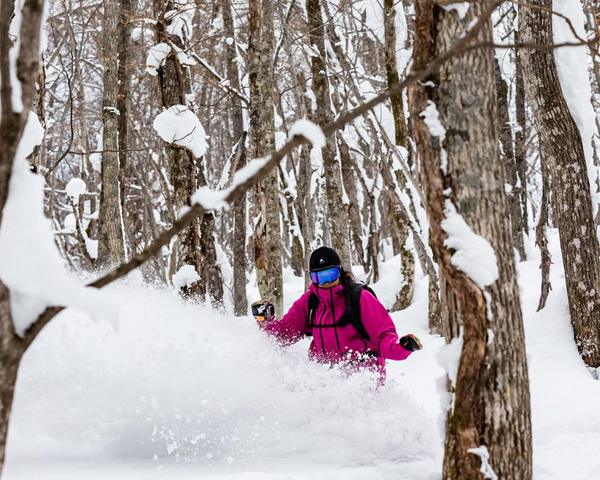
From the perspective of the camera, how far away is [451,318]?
8.27ft

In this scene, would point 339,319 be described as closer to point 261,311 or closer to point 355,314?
point 355,314

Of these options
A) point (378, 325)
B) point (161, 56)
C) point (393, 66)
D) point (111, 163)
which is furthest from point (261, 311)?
point (111, 163)

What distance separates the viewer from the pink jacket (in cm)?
442

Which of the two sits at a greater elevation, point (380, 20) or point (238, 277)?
point (380, 20)

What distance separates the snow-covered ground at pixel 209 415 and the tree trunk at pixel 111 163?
422 centimetres

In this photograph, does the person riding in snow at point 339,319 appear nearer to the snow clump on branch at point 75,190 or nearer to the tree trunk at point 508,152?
the tree trunk at point 508,152

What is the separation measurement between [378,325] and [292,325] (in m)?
0.85

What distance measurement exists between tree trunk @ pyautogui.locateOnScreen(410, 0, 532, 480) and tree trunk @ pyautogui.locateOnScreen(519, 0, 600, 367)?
137 inches

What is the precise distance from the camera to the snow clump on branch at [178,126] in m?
5.82

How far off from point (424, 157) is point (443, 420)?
3.98 ft

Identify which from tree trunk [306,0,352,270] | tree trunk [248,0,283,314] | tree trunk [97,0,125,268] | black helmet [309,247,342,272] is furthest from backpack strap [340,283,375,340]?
tree trunk [97,0,125,268]

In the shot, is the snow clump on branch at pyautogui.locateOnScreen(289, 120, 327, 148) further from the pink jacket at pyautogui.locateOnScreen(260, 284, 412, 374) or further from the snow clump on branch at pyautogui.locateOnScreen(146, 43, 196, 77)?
the snow clump on branch at pyautogui.locateOnScreen(146, 43, 196, 77)

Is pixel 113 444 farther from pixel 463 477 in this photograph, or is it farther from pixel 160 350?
pixel 463 477

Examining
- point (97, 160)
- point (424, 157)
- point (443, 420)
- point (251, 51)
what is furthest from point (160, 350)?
point (97, 160)
